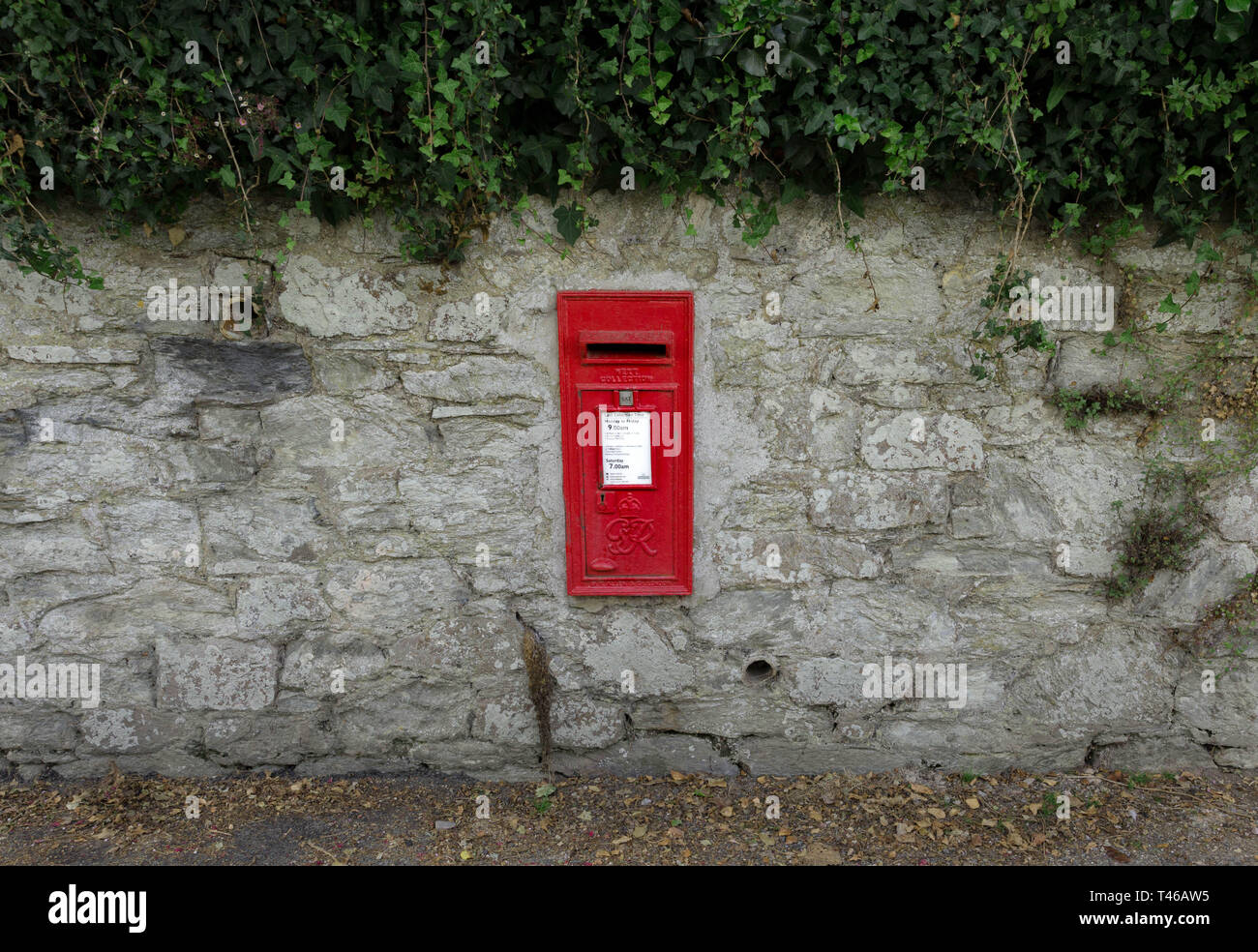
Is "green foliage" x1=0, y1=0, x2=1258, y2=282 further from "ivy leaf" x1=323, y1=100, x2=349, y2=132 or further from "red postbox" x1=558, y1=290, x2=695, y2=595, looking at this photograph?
"red postbox" x1=558, y1=290, x2=695, y2=595

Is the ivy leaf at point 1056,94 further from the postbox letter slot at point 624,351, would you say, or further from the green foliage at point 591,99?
the postbox letter slot at point 624,351

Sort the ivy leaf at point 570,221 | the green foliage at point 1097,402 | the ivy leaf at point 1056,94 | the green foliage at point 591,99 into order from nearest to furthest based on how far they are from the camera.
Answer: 1. the green foliage at point 591,99
2. the ivy leaf at point 1056,94
3. the ivy leaf at point 570,221
4. the green foliage at point 1097,402

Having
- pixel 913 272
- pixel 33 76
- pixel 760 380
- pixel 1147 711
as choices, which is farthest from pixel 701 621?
pixel 33 76

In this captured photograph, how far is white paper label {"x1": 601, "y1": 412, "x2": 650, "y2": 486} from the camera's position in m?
2.55

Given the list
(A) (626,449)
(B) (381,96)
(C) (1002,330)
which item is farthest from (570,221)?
(C) (1002,330)

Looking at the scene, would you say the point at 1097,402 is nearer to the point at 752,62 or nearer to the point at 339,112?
the point at 752,62

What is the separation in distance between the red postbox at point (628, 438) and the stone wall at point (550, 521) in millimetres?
78

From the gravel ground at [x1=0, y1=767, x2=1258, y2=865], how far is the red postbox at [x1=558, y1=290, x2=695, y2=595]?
83cm

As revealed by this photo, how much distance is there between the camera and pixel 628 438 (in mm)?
2557

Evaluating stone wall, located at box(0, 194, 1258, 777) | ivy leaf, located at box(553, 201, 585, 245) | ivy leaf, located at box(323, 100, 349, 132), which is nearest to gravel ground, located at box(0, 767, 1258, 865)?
stone wall, located at box(0, 194, 1258, 777)

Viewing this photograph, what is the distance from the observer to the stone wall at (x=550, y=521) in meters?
2.53

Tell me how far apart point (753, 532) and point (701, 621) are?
39cm

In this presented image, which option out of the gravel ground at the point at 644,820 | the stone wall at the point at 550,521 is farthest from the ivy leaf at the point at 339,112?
the gravel ground at the point at 644,820

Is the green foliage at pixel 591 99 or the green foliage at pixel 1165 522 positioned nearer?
the green foliage at pixel 591 99
